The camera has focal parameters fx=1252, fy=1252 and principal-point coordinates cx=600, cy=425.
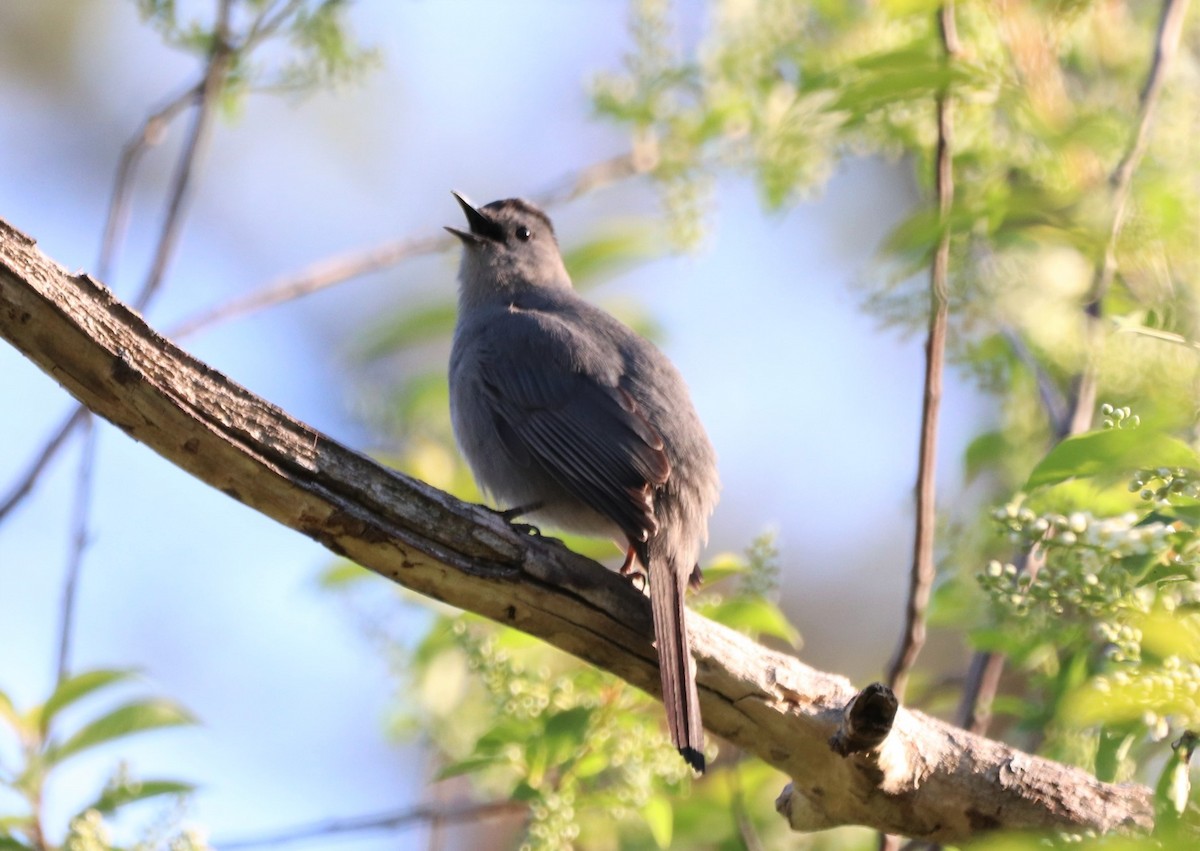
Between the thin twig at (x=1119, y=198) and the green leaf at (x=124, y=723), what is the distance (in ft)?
8.36

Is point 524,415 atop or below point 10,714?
atop

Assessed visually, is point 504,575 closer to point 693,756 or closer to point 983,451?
point 693,756

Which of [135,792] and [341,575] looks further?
[341,575]

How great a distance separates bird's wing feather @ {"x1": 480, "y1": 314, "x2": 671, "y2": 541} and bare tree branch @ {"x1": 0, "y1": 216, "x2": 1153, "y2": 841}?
1.79 ft

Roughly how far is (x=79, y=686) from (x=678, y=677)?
1706 millimetres

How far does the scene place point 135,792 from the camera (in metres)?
3.41

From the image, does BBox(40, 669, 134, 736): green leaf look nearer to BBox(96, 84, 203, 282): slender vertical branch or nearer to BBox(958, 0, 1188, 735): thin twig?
BBox(96, 84, 203, 282): slender vertical branch

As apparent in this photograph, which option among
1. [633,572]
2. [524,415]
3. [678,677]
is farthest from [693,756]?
[524,415]

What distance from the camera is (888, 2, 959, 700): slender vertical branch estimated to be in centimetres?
344

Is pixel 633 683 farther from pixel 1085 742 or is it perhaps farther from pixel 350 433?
pixel 350 433

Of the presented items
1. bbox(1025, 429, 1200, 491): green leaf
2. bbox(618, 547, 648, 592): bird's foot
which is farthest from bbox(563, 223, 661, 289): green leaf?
bbox(1025, 429, 1200, 491): green leaf

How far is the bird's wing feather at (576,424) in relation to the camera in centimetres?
399

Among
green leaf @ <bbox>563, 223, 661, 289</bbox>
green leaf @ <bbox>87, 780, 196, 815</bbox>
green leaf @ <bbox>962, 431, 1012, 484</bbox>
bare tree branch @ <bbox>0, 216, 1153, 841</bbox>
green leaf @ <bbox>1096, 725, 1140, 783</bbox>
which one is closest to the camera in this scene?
bare tree branch @ <bbox>0, 216, 1153, 841</bbox>

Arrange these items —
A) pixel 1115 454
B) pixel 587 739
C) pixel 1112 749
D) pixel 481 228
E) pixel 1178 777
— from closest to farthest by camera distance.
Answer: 1. pixel 1115 454
2. pixel 1178 777
3. pixel 1112 749
4. pixel 587 739
5. pixel 481 228
